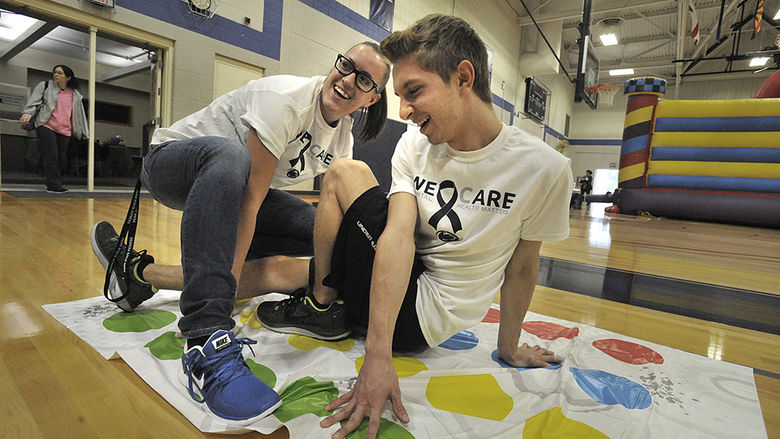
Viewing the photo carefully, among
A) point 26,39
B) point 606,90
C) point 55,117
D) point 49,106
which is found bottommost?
point 55,117

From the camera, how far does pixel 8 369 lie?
76cm

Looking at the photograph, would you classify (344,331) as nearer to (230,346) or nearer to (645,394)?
(230,346)

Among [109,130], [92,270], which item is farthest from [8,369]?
[109,130]

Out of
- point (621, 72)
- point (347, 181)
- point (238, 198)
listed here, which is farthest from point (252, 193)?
point (621, 72)

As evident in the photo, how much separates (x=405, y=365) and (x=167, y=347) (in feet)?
1.81

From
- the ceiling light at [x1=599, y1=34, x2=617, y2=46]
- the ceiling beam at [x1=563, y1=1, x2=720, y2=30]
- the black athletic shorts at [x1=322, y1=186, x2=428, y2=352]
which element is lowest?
the black athletic shorts at [x1=322, y1=186, x2=428, y2=352]

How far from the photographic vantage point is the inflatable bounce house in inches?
189

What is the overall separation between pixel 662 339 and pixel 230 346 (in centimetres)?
122

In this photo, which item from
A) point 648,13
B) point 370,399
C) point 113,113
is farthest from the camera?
point 648,13

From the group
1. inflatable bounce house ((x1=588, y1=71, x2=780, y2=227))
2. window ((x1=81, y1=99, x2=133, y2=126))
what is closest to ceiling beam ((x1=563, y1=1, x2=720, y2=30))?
inflatable bounce house ((x1=588, y1=71, x2=780, y2=227))

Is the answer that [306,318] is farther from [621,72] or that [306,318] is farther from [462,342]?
[621,72]

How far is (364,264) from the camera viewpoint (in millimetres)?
888

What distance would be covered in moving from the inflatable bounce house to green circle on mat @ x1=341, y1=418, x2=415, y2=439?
613 centimetres

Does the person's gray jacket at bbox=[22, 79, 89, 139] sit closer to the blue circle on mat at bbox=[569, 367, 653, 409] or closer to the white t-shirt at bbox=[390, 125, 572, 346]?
the white t-shirt at bbox=[390, 125, 572, 346]
